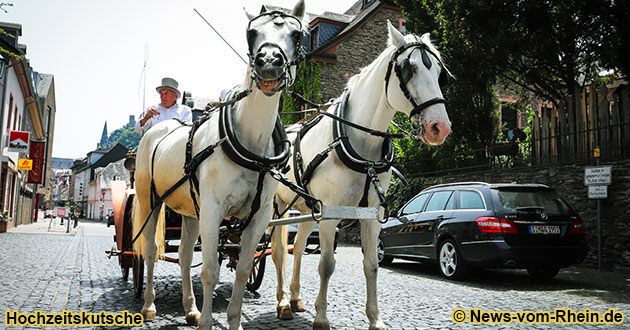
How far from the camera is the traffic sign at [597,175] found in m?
10.6

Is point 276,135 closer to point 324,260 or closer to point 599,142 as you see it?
point 324,260

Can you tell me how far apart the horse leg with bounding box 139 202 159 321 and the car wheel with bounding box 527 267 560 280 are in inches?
296

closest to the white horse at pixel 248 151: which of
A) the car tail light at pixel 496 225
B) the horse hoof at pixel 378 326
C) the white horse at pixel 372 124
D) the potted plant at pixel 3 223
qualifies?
the white horse at pixel 372 124

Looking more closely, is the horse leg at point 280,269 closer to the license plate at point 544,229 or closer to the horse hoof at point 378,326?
the horse hoof at point 378,326

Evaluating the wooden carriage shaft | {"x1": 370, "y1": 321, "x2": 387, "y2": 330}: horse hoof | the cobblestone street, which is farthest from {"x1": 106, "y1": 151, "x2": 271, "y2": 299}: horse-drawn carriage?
the wooden carriage shaft

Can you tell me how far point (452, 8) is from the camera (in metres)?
13.2

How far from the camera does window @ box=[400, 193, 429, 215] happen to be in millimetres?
11172

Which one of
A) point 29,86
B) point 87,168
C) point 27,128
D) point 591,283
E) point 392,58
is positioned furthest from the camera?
point 87,168

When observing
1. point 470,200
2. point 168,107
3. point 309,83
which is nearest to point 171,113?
point 168,107

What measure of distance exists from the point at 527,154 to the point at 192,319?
11.7 m

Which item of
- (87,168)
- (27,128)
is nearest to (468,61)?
(27,128)

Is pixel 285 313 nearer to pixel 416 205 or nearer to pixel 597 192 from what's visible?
pixel 416 205

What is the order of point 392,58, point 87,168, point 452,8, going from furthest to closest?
point 87,168, point 452,8, point 392,58

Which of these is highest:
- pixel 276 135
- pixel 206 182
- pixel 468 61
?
pixel 468 61
